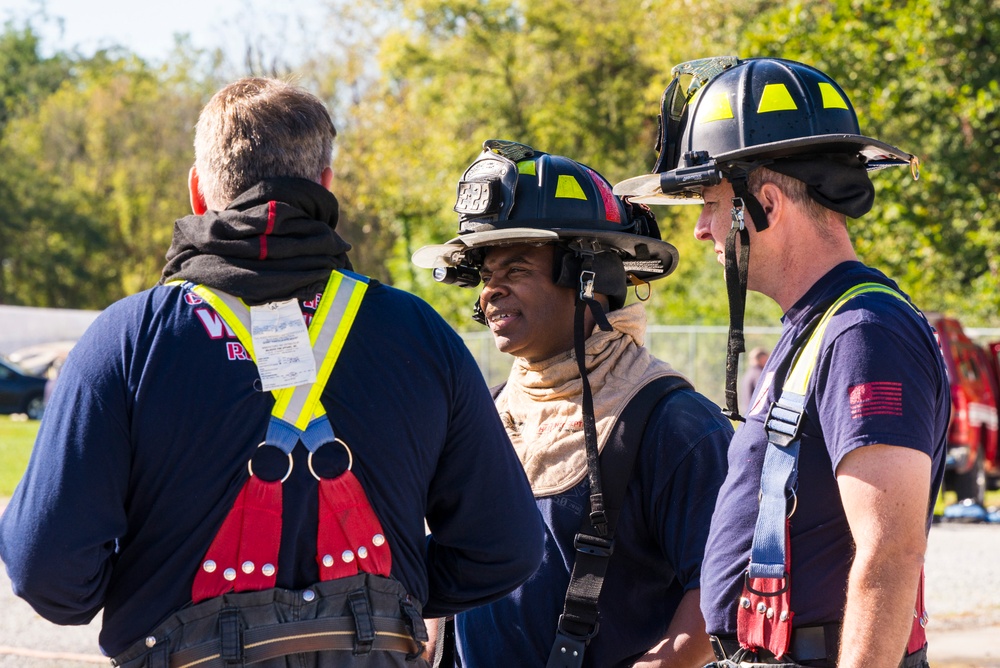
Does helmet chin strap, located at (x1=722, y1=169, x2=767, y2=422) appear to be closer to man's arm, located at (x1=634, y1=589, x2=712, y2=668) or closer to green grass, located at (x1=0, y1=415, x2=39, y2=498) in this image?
man's arm, located at (x1=634, y1=589, x2=712, y2=668)

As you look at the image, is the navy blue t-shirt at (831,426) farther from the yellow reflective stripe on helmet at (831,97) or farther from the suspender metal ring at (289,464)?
the suspender metal ring at (289,464)

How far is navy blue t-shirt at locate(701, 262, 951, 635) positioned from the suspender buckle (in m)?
0.47

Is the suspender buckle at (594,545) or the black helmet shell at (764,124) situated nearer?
the black helmet shell at (764,124)

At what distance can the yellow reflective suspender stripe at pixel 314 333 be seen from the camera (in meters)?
2.29

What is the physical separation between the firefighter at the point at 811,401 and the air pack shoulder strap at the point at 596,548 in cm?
48

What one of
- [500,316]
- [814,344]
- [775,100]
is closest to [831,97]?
[775,100]

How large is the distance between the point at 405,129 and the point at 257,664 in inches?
→ 1134

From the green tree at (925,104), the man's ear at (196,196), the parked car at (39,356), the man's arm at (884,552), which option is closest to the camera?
the man's arm at (884,552)

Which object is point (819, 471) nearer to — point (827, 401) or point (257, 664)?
point (827, 401)

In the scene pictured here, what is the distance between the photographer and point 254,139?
2395mm

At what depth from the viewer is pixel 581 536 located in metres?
3.04

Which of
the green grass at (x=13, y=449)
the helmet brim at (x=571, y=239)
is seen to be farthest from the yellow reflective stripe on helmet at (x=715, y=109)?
the green grass at (x=13, y=449)

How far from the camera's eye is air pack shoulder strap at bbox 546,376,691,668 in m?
2.99

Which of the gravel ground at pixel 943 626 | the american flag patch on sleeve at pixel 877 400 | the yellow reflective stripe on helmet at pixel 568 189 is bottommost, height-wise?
the gravel ground at pixel 943 626
